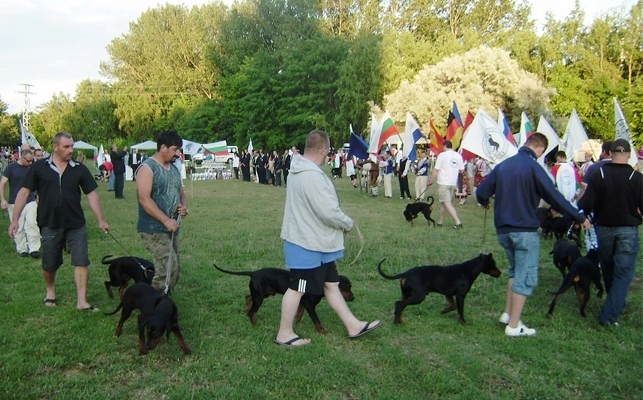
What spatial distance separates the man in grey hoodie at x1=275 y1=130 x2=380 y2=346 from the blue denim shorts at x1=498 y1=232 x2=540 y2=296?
165 cm

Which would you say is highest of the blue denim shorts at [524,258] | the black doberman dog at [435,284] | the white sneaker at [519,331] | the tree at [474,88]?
the tree at [474,88]

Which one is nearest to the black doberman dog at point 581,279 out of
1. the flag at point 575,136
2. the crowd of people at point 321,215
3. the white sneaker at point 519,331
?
the crowd of people at point 321,215

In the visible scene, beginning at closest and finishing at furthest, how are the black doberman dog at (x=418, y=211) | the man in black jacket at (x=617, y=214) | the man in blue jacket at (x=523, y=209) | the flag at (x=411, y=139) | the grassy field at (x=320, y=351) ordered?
1. the grassy field at (x=320, y=351)
2. the man in blue jacket at (x=523, y=209)
3. the man in black jacket at (x=617, y=214)
4. the black doberman dog at (x=418, y=211)
5. the flag at (x=411, y=139)

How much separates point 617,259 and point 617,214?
476mm

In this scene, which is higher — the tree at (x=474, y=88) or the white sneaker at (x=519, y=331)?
the tree at (x=474, y=88)

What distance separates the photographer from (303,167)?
15.9 feet

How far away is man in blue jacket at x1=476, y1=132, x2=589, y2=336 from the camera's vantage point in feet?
17.1

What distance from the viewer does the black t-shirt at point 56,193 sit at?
19.4ft

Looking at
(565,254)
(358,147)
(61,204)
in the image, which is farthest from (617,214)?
(358,147)

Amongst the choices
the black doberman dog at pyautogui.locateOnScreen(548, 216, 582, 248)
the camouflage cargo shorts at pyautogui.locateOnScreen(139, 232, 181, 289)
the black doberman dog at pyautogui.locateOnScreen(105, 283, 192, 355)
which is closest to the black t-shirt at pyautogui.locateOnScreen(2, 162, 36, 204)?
the camouflage cargo shorts at pyautogui.locateOnScreen(139, 232, 181, 289)

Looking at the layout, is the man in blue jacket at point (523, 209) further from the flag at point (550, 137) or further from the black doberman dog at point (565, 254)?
the flag at point (550, 137)

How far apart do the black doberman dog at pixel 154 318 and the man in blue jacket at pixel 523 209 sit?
3111 mm

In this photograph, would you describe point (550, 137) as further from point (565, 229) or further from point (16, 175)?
point (16, 175)

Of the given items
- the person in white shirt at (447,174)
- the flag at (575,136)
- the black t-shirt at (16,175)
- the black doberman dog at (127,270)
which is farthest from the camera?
the person in white shirt at (447,174)
